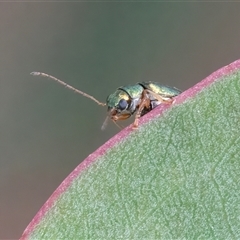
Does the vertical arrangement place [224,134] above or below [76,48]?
below

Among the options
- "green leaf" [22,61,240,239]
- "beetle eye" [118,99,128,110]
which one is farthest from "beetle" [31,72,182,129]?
"green leaf" [22,61,240,239]

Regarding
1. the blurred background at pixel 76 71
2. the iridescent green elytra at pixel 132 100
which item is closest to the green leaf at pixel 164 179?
the iridescent green elytra at pixel 132 100

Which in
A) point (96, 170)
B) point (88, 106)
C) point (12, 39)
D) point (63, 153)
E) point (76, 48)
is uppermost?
point (12, 39)

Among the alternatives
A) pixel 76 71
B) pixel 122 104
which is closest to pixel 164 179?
pixel 122 104

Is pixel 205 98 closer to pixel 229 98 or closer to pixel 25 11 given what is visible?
pixel 229 98

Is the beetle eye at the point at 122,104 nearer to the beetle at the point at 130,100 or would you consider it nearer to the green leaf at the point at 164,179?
the beetle at the point at 130,100

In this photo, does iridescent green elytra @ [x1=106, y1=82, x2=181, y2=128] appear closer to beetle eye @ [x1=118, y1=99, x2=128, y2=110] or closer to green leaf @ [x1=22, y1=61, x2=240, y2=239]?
beetle eye @ [x1=118, y1=99, x2=128, y2=110]

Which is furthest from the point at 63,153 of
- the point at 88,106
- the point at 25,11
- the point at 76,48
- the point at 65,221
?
the point at 65,221

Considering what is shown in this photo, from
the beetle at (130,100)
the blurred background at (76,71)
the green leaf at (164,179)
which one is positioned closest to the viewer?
the green leaf at (164,179)
